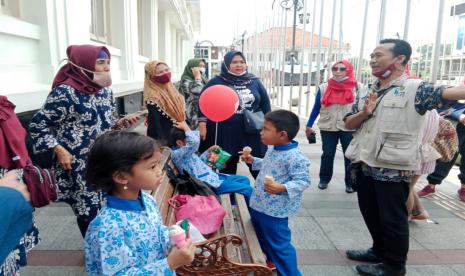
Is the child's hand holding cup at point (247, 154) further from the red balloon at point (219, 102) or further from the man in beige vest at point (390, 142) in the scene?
the man in beige vest at point (390, 142)

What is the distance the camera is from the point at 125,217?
131cm

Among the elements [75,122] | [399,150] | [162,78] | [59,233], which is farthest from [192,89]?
[399,150]

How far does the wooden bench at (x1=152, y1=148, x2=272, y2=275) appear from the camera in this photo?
6.05 feet

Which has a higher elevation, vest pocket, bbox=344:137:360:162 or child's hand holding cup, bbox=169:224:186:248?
vest pocket, bbox=344:137:360:162

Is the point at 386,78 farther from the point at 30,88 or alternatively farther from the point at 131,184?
the point at 30,88

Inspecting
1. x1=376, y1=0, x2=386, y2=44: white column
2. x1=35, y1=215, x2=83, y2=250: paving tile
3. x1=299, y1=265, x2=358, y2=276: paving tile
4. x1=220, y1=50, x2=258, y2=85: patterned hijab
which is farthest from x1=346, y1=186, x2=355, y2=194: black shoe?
x1=35, y1=215, x2=83, y2=250: paving tile

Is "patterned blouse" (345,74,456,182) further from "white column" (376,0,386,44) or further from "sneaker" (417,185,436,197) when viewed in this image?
"white column" (376,0,386,44)

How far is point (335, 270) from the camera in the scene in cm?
266

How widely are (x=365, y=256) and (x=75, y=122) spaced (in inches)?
89.6

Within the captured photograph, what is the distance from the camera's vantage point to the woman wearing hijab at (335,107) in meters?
4.23

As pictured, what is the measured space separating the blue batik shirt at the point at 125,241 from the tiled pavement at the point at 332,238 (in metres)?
1.39

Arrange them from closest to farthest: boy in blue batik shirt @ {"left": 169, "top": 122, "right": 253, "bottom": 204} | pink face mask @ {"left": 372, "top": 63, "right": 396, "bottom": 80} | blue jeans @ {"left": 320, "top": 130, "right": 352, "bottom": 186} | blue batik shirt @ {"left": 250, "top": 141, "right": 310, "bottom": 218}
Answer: blue batik shirt @ {"left": 250, "top": 141, "right": 310, "bottom": 218} < pink face mask @ {"left": 372, "top": 63, "right": 396, "bottom": 80} < boy in blue batik shirt @ {"left": 169, "top": 122, "right": 253, "bottom": 204} < blue jeans @ {"left": 320, "top": 130, "right": 352, "bottom": 186}

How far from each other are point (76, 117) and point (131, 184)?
1.08m

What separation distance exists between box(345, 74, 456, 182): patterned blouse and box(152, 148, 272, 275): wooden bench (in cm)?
89
